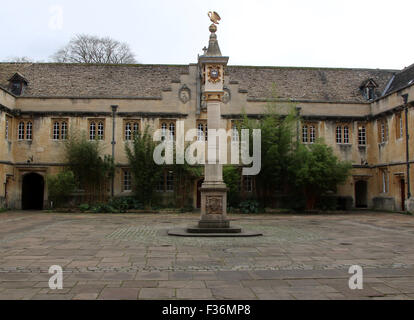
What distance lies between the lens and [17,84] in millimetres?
28688

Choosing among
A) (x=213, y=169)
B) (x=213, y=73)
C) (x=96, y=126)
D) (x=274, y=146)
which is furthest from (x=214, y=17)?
(x=96, y=126)

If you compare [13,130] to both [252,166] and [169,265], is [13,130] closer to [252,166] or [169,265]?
[252,166]

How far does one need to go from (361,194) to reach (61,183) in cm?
2179

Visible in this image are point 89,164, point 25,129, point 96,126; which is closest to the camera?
point 89,164

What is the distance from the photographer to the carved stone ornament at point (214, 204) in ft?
44.6

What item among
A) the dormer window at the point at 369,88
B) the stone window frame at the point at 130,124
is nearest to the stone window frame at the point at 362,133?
the dormer window at the point at 369,88

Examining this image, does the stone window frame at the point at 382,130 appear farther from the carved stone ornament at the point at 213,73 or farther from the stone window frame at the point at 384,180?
the carved stone ornament at the point at 213,73

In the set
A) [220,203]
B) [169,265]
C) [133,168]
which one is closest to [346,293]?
[169,265]

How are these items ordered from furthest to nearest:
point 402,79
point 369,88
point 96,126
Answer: point 369,88
point 402,79
point 96,126

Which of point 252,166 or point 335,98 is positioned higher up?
point 335,98

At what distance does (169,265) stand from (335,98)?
25160 mm

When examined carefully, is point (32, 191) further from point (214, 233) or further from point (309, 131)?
point (309, 131)

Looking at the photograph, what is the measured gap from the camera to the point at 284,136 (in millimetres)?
25859

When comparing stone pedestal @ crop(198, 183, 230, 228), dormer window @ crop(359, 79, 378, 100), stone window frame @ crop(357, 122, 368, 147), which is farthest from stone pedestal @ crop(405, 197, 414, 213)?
stone pedestal @ crop(198, 183, 230, 228)
